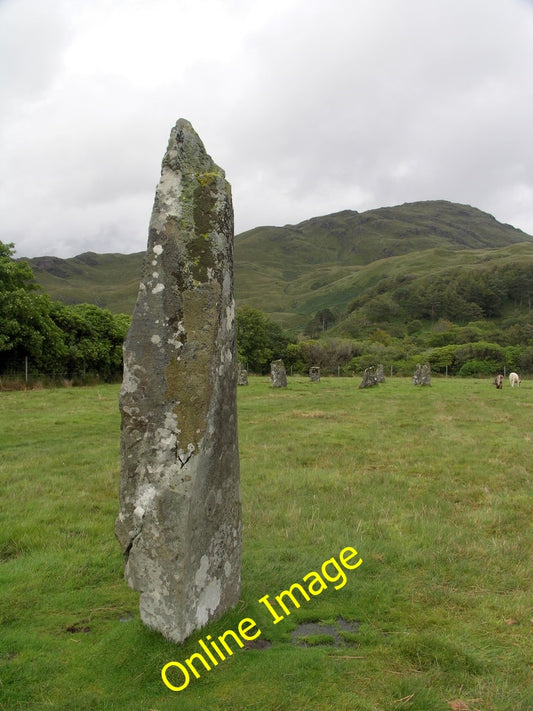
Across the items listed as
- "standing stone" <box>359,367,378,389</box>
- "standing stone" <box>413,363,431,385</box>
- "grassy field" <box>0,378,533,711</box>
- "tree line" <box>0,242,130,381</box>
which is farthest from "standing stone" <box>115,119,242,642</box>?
"standing stone" <box>413,363,431,385</box>

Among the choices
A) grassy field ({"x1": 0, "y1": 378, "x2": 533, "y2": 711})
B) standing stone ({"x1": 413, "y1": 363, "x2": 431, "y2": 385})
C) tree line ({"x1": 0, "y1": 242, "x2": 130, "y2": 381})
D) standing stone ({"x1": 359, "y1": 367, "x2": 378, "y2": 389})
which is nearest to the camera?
grassy field ({"x1": 0, "y1": 378, "x2": 533, "y2": 711})

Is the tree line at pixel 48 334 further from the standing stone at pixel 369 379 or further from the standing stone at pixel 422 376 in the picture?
the standing stone at pixel 422 376

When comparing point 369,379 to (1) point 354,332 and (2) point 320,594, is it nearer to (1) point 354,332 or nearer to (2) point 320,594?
(2) point 320,594

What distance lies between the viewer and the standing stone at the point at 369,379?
115 ft

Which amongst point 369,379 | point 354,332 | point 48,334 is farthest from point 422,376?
point 354,332

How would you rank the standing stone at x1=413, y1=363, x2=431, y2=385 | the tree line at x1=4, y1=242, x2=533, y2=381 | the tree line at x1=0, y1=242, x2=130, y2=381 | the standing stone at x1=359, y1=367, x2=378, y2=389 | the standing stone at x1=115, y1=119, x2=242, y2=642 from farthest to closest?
1. the standing stone at x1=413, y1=363, x2=431, y2=385
2. the standing stone at x1=359, y1=367, x2=378, y2=389
3. the tree line at x1=4, y1=242, x2=533, y2=381
4. the tree line at x1=0, y1=242, x2=130, y2=381
5. the standing stone at x1=115, y1=119, x2=242, y2=642

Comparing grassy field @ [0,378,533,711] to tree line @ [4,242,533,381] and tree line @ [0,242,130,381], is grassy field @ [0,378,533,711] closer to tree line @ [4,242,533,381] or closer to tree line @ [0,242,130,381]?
tree line @ [0,242,130,381]

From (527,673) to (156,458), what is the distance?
4.19 m

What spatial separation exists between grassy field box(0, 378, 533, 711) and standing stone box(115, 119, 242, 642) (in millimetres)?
571

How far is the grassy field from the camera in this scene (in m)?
4.34

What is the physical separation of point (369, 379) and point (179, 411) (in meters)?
31.7

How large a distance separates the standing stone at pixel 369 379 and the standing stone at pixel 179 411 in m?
30.5

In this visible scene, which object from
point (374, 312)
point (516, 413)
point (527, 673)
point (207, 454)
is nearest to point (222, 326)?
point (207, 454)

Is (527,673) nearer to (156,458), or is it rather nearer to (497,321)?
(156,458)
